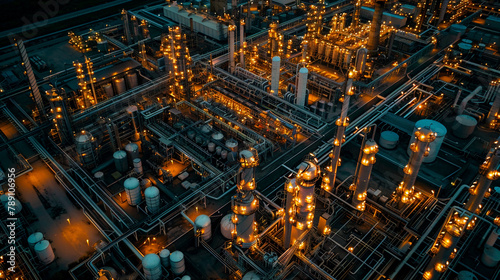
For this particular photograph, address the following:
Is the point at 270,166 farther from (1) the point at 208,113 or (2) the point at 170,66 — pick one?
(2) the point at 170,66

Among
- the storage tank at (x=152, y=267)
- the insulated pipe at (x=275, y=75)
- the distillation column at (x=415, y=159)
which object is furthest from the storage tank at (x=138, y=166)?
the distillation column at (x=415, y=159)

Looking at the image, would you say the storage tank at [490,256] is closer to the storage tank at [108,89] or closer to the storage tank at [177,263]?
the storage tank at [177,263]

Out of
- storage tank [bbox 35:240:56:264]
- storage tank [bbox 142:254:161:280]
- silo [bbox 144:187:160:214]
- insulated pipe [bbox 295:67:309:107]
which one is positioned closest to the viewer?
storage tank [bbox 142:254:161:280]

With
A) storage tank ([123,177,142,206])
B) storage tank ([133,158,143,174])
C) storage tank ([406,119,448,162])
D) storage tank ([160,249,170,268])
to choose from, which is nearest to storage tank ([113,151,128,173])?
storage tank ([133,158,143,174])

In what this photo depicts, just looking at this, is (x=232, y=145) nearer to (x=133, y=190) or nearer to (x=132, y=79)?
(x=133, y=190)

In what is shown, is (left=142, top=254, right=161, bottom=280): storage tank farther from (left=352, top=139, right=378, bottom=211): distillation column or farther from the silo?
(left=352, top=139, right=378, bottom=211): distillation column

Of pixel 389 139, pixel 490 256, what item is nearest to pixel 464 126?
pixel 389 139

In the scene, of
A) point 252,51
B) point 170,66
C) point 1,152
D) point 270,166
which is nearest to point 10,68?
point 1,152

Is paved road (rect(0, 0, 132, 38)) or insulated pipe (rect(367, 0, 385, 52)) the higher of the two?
insulated pipe (rect(367, 0, 385, 52))
